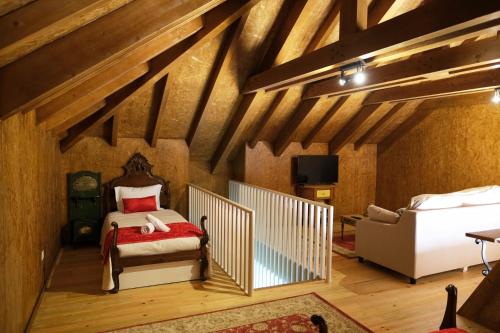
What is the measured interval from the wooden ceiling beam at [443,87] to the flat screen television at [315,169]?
68.5 inches

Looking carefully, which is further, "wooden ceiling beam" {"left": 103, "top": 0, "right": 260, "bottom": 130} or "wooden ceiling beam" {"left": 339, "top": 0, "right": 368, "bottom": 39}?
"wooden ceiling beam" {"left": 103, "top": 0, "right": 260, "bottom": 130}

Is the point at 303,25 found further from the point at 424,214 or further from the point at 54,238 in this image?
the point at 54,238

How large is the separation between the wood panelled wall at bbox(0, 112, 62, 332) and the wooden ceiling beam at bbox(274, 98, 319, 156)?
4.02m

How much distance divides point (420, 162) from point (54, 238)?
22.9ft

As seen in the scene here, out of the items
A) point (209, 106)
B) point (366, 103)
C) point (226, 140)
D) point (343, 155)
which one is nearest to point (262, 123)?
point (226, 140)

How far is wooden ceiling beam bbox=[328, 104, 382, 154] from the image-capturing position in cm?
657

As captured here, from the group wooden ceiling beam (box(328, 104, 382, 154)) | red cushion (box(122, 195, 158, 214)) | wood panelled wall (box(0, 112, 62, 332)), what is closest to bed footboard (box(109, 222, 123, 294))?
wood panelled wall (box(0, 112, 62, 332))

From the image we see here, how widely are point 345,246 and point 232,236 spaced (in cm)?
243

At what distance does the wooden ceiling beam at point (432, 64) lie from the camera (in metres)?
3.45

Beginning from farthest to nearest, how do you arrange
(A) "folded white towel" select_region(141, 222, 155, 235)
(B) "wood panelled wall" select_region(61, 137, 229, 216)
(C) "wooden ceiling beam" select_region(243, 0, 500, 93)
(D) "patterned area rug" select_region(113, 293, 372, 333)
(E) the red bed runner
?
(B) "wood panelled wall" select_region(61, 137, 229, 216) → (A) "folded white towel" select_region(141, 222, 155, 235) → (E) the red bed runner → (D) "patterned area rug" select_region(113, 293, 372, 333) → (C) "wooden ceiling beam" select_region(243, 0, 500, 93)

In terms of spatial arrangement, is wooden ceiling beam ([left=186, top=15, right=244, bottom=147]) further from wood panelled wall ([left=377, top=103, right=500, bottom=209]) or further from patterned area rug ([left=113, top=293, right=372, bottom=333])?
wood panelled wall ([left=377, top=103, right=500, bottom=209])

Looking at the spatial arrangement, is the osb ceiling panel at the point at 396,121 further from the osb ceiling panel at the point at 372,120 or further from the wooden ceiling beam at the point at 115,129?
the wooden ceiling beam at the point at 115,129

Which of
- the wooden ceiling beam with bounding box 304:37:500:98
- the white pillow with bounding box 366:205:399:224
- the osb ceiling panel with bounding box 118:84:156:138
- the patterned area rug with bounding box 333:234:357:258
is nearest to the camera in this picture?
the wooden ceiling beam with bounding box 304:37:500:98

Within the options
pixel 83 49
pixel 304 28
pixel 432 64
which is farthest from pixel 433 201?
pixel 83 49
